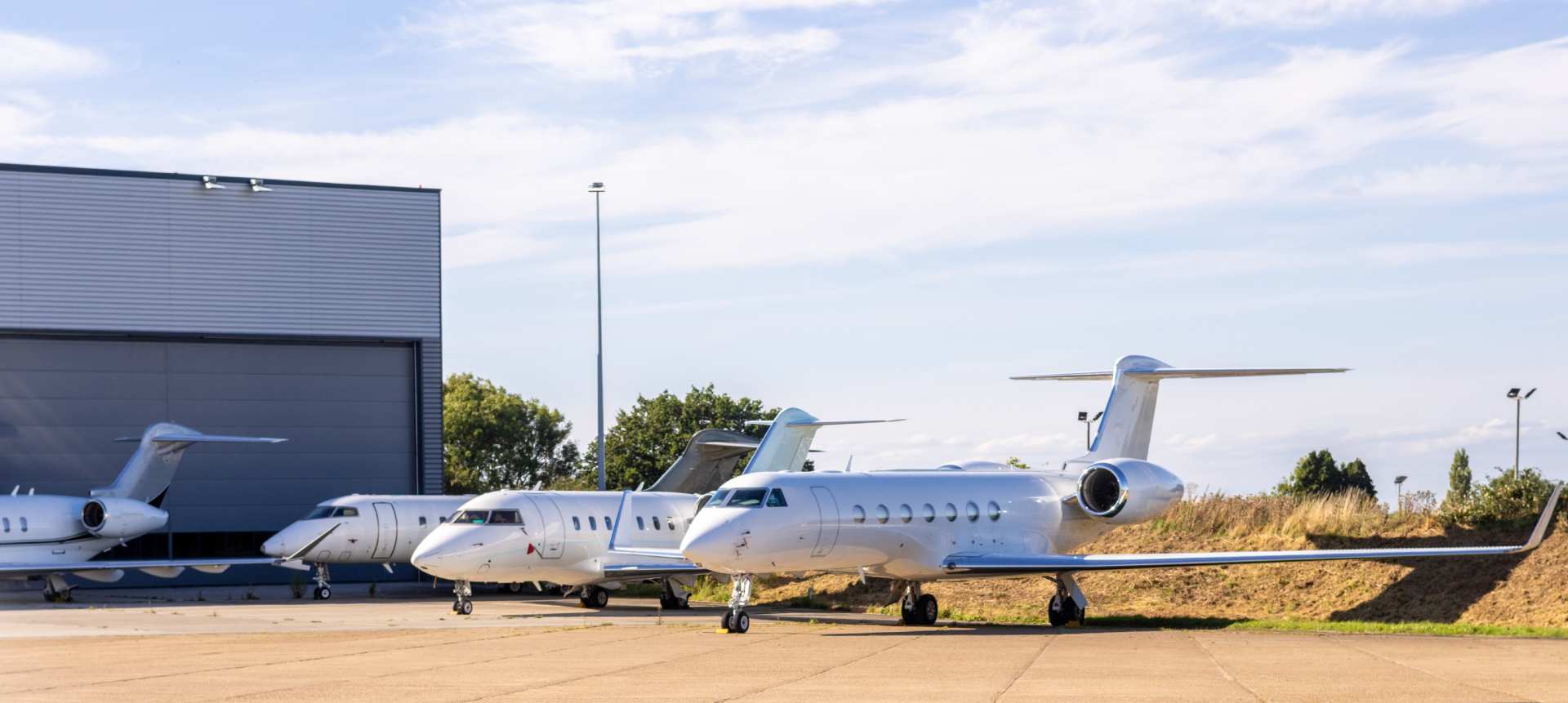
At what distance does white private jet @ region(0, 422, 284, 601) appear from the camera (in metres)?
38.2

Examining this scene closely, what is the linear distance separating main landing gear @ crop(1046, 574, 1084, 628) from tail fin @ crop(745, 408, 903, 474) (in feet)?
32.7

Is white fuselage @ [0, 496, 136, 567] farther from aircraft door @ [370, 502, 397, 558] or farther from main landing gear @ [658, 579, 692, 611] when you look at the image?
main landing gear @ [658, 579, 692, 611]

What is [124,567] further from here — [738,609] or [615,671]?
[615,671]

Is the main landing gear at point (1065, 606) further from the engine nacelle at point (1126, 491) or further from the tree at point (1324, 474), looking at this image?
the tree at point (1324, 474)

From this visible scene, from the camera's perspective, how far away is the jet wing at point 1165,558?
24.0m

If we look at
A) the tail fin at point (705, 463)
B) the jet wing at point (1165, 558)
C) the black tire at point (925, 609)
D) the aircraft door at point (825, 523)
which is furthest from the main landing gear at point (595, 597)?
the aircraft door at point (825, 523)

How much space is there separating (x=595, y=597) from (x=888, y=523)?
9964 mm

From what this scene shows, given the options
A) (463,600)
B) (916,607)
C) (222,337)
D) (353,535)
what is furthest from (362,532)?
(916,607)

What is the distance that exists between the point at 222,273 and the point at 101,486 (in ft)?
20.4

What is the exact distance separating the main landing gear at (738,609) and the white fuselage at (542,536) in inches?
303

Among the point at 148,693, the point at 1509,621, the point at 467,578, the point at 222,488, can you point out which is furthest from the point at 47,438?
the point at 1509,621

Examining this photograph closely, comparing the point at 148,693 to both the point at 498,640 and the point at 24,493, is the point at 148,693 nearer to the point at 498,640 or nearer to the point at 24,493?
the point at 498,640

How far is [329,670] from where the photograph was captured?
689 inches

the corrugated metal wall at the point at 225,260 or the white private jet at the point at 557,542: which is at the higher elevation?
the corrugated metal wall at the point at 225,260
